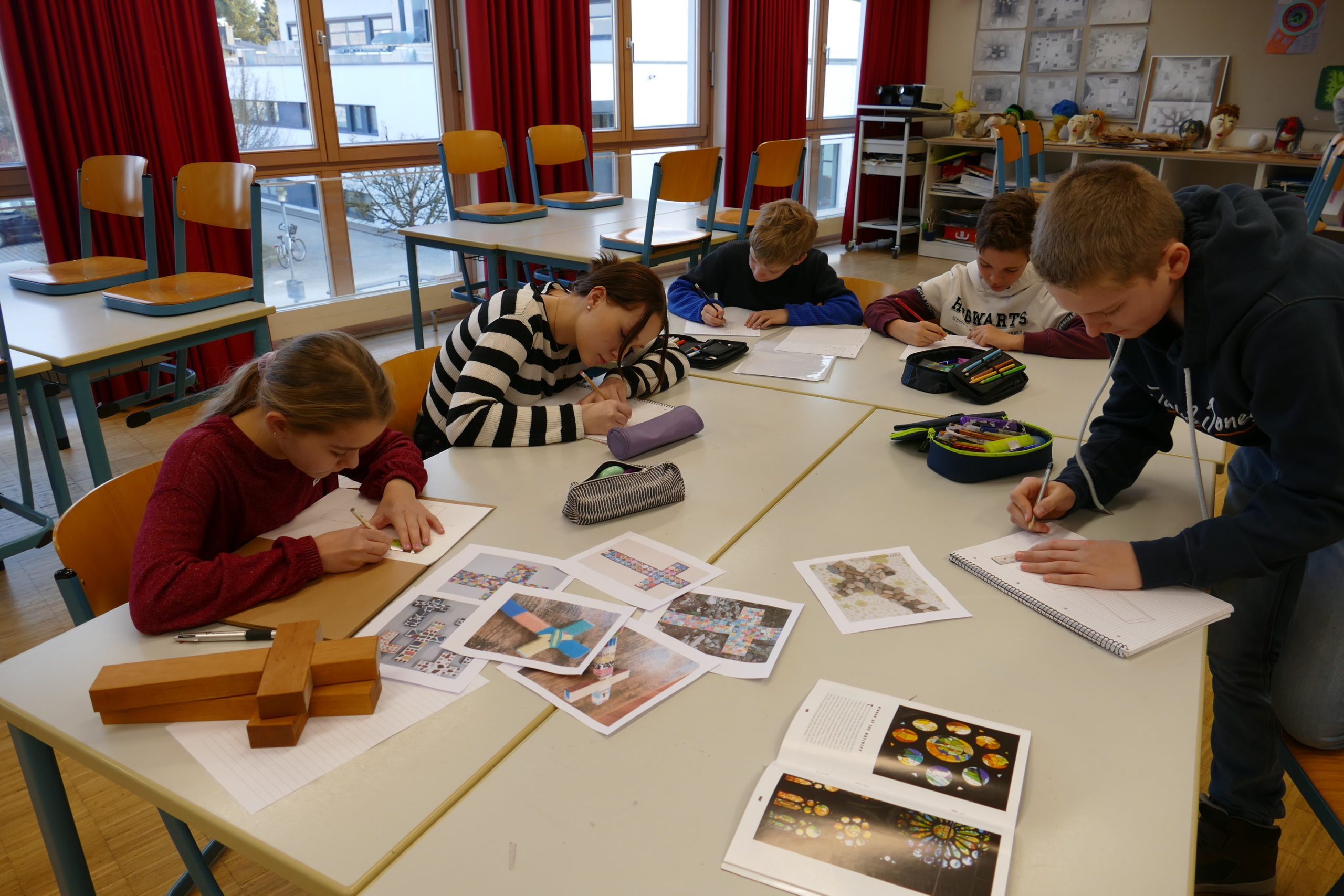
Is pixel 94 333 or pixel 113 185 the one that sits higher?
pixel 113 185

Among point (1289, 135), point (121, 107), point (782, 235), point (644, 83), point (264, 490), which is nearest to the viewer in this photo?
point (264, 490)

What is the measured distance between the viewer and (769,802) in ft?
2.63

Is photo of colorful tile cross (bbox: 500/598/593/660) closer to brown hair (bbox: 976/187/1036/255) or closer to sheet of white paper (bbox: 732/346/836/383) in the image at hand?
sheet of white paper (bbox: 732/346/836/383)

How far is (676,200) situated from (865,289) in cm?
115

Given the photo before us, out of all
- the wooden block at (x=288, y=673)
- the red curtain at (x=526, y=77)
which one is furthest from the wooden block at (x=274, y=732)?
the red curtain at (x=526, y=77)

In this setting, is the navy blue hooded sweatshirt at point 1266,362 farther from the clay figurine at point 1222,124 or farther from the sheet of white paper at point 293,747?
the clay figurine at point 1222,124

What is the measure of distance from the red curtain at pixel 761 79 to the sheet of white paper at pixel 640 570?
488 cm

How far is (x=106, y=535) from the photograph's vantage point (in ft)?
3.93

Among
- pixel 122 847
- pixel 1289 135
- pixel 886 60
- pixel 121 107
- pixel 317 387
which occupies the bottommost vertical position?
pixel 122 847

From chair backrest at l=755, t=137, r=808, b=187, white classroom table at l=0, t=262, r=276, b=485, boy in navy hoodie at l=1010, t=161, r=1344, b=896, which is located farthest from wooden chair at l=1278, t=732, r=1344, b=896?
chair backrest at l=755, t=137, r=808, b=187

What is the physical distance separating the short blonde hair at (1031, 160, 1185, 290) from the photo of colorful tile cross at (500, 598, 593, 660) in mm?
749

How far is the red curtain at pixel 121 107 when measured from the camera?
3.14 meters

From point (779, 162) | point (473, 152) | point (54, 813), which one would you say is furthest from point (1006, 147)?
point (54, 813)

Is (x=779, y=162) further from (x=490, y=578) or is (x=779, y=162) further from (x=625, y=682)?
(x=625, y=682)
